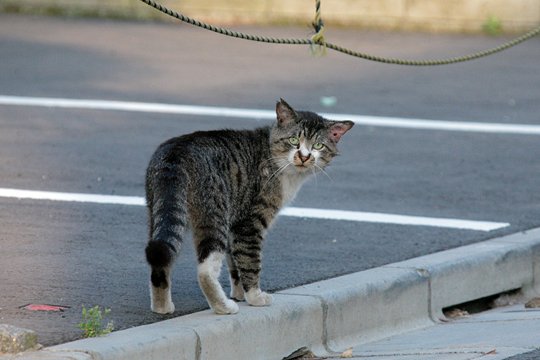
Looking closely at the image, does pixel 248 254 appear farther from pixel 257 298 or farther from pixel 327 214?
pixel 327 214

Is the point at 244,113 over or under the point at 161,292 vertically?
over

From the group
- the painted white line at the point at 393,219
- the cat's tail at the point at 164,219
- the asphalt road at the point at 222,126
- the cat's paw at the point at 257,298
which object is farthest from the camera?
the painted white line at the point at 393,219

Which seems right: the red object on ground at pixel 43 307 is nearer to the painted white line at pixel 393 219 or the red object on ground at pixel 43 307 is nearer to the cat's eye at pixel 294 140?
the cat's eye at pixel 294 140

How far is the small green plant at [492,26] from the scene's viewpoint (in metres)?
19.5

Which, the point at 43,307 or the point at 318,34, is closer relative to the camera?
the point at 43,307


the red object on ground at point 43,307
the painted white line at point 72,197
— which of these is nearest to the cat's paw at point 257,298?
the red object on ground at point 43,307

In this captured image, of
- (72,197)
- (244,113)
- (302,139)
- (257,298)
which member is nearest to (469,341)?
(257,298)

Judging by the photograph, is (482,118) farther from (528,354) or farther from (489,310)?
(528,354)

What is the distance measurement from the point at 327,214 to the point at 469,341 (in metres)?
2.55

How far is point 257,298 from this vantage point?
258 inches

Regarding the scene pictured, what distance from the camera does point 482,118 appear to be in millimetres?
13406

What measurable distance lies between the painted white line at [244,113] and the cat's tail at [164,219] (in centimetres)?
678

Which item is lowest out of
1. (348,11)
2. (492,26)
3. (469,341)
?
(469,341)

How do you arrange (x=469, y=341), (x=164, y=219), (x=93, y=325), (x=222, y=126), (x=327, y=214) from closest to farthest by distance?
(x=93, y=325)
(x=164, y=219)
(x=469, y=341)
(x=327, y=214)
(x=222, y=126)
